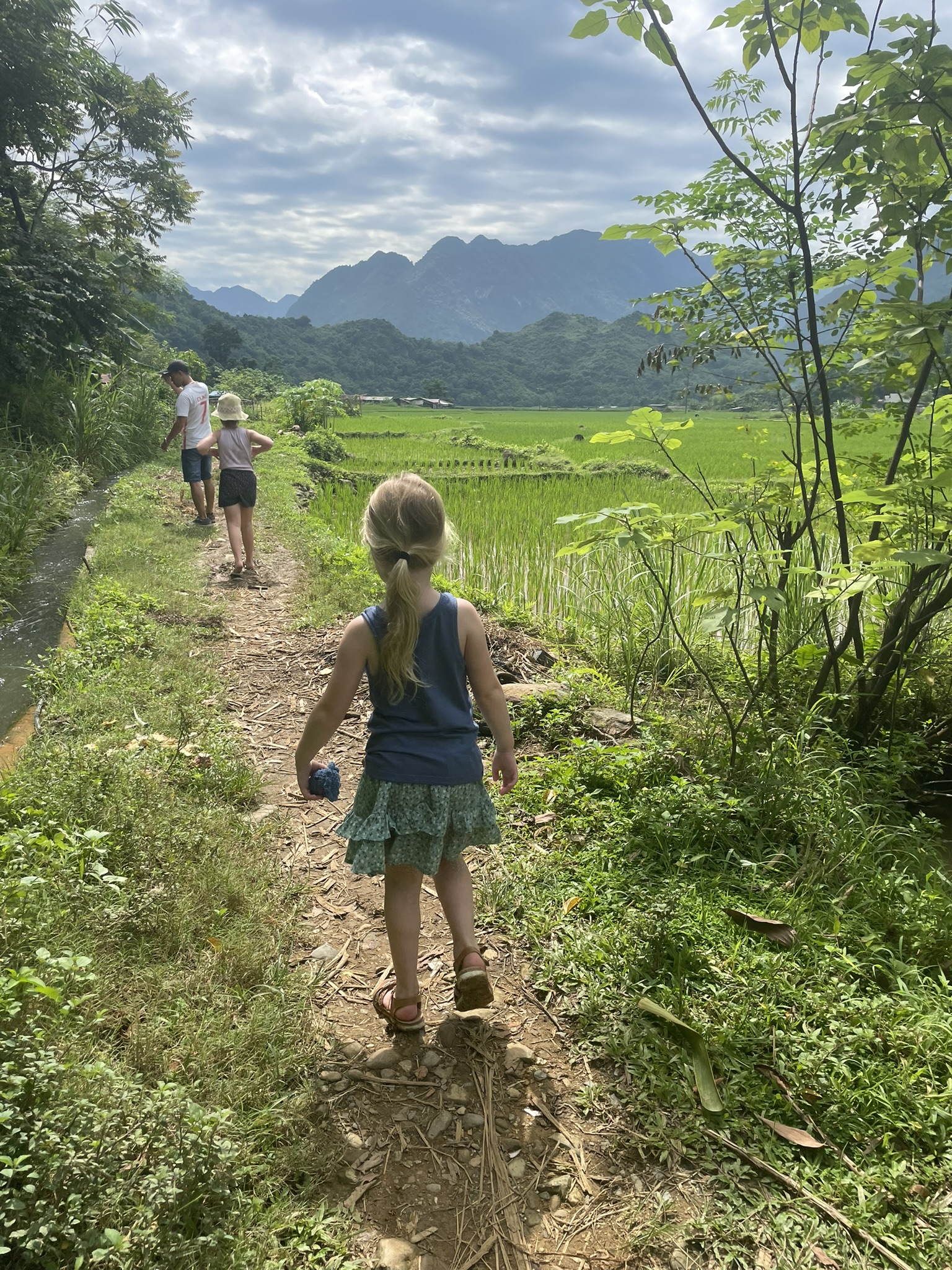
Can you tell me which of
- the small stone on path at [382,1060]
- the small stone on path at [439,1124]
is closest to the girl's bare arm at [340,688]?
the small stone on path at [382,1060]

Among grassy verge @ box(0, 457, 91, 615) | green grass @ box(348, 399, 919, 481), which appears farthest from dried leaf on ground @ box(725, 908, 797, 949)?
grassy verge @ box(0, 457, 91, 615)

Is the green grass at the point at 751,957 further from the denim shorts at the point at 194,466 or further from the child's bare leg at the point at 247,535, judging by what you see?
the denim shorts at the point at 194,466

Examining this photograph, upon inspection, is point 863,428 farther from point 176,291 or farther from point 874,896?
point 176,291

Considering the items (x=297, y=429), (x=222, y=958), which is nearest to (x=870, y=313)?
(x=222, y=958)

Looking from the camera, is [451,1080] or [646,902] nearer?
[451,1080]

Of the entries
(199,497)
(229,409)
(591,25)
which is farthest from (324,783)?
(199,497)

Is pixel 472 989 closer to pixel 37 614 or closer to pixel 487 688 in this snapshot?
pixel 487 688

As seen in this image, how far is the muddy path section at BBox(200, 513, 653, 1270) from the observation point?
160 centimetres

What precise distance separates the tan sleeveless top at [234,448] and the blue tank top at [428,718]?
5098 mm

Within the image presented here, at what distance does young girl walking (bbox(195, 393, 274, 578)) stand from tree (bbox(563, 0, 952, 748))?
4185 mm

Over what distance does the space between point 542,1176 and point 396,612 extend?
1.41 meters

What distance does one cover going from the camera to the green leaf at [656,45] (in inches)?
95.2

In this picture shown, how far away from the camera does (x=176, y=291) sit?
19500 mm

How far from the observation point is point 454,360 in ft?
260
